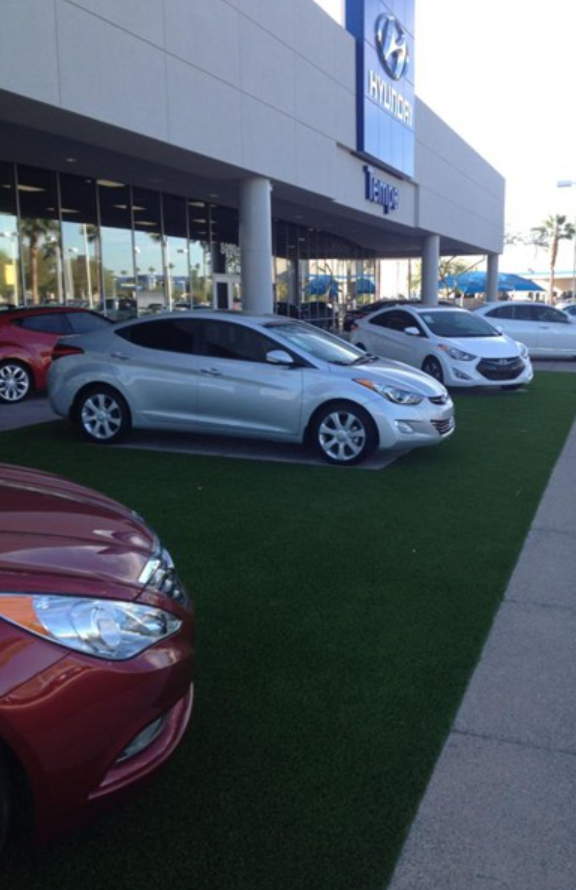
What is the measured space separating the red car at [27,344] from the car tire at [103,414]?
167 inches

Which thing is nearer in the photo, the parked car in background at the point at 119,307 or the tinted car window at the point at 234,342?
the tinted car window at the point at 234,342

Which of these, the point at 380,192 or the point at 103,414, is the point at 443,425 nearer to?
the point at 103,414

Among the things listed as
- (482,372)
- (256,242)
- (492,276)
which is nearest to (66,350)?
(482,372)

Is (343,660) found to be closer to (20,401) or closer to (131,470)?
(131,470)

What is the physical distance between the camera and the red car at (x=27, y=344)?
1304 centimetres

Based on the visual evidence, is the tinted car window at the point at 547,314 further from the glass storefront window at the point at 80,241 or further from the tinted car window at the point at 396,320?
the glass storefront window at the point at 80,241

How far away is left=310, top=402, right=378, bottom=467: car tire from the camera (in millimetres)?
8359

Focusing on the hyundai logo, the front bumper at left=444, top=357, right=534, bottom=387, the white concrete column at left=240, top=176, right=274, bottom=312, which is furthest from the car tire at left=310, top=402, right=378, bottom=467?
the hyundai logo

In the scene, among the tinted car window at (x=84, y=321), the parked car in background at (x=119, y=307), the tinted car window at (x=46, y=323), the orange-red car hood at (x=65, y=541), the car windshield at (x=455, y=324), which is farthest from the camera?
the parked car in background at (x=119, y=307)

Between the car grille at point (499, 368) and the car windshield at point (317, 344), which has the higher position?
the car windshield at point (317, 344)

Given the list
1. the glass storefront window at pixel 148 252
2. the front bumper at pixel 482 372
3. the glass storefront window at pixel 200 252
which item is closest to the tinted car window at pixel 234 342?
the front bumper at pixel 482 372

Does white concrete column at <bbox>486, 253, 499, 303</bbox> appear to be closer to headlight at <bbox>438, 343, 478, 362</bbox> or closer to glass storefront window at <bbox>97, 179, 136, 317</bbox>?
glass storefront window at <bbox>97, 179, 136, 317</bbox>

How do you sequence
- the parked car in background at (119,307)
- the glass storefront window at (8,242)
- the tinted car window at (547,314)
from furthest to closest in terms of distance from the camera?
the tinted car window at (547,314) < the parked car in background at (119,307) < the glass storefront window at (8,242)

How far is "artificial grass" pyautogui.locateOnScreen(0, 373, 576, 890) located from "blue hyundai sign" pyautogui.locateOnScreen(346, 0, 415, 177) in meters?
17.2
